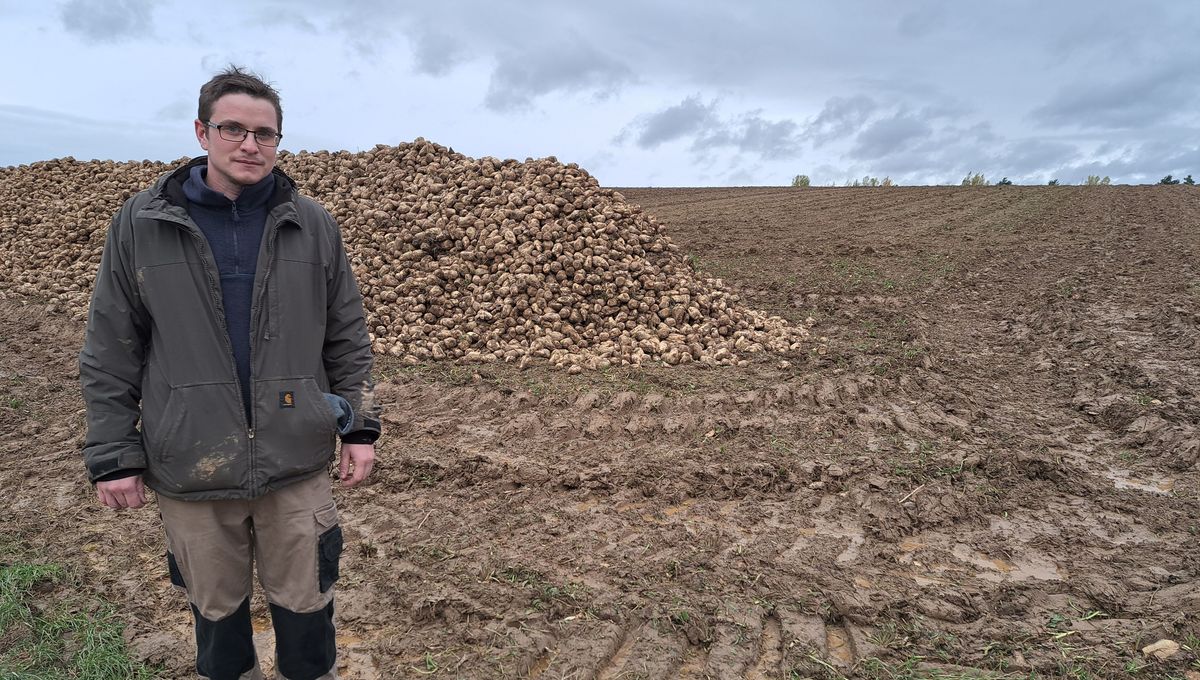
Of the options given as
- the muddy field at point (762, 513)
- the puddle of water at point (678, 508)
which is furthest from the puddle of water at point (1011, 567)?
the puddle of water at point (678, 508)

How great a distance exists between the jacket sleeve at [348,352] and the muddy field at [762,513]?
1214 millimetres

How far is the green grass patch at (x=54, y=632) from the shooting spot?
10.1 ft

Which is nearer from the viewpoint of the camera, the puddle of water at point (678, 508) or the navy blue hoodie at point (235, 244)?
the navy blue hoodie at point (235, 244)

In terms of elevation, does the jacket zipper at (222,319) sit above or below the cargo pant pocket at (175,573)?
above

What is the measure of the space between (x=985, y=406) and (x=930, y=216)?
14.3 m

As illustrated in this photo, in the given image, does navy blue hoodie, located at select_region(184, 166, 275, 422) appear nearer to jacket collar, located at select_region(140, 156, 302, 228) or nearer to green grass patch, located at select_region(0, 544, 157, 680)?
jacket collar, located at select_region(140, 156, 302, 228)

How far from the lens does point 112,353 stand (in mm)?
2225

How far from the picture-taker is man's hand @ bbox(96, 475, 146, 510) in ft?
7.38

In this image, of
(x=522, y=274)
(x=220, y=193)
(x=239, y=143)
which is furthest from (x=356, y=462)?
(x=522, y=274)

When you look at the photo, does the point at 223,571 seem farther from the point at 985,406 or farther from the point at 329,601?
the point at 985,406

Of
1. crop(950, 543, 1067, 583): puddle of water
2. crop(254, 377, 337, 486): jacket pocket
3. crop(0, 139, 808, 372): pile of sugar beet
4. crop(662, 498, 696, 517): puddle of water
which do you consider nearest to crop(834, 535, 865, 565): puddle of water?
crop(950, 543, 1067, 583): puddle of water

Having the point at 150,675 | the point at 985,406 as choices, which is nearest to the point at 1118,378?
the point at 985,406

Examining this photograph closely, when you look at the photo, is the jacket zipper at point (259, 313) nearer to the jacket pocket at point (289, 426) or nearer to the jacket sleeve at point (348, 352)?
the jacket pocket at point (289, 426)

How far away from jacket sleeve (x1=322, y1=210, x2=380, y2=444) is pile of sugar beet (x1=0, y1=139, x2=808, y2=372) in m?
4.39
